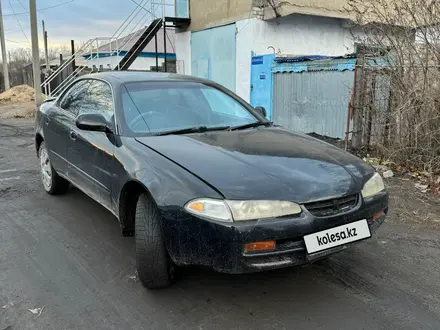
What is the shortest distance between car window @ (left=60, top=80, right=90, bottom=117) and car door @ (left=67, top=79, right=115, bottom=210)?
0.22 ft

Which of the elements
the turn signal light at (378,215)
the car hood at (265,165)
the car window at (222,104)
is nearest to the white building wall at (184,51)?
the car window at (222,104)

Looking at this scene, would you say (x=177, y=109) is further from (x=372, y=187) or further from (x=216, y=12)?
(x=216, y=12)

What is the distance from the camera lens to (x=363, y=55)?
7.27 m

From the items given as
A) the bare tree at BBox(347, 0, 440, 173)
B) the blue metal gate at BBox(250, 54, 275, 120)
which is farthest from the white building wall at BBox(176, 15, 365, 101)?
the bare tree at BBox(347, 0, 440, 173)

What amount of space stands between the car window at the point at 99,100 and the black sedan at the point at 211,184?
0.07 ft

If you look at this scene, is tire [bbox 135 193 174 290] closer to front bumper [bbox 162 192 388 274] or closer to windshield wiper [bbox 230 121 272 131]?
front bumper [bbox 162 192 388 274]

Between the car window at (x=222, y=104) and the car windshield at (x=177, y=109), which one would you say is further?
the car window at (x=222, y=104)

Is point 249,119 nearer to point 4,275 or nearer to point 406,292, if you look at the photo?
point 406,292

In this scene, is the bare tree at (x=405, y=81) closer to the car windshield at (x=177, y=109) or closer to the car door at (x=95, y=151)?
the car windshield at (x=177, y=109)

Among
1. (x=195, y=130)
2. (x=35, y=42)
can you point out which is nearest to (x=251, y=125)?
(x=195, y=130)

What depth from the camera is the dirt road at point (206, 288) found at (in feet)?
8.59

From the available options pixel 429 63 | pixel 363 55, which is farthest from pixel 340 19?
pixel 429 63

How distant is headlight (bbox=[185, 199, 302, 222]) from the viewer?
8.01ft

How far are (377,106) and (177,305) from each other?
18.6ft
